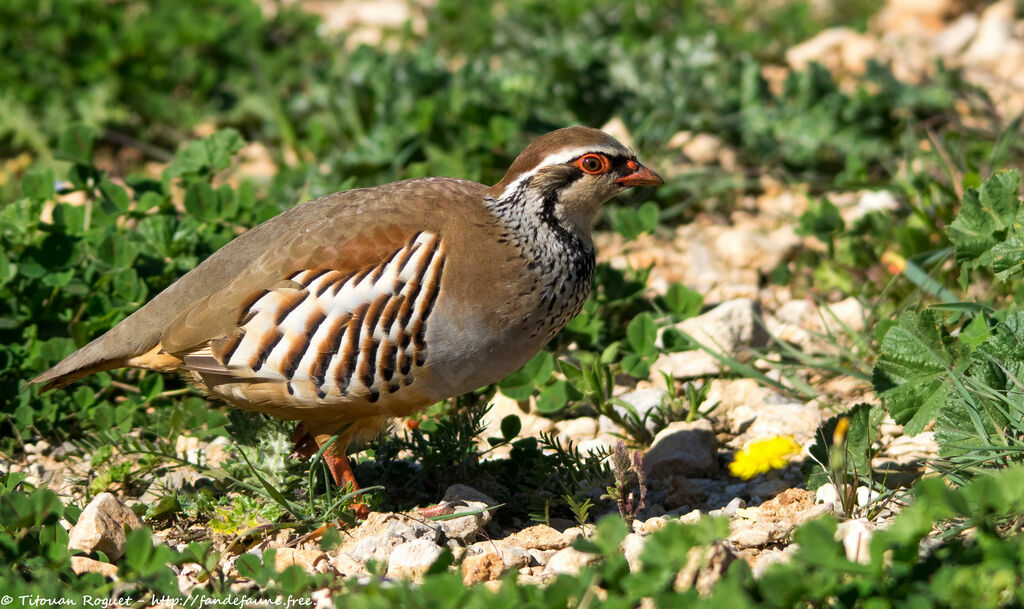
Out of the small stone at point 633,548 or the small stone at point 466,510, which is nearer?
the small stone at point 633,548

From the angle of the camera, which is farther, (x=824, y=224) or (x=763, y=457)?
(x=824, y=224)

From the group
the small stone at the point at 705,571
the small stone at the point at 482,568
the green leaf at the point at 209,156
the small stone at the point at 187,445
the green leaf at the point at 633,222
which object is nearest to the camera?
the small stone at the point at 705,571

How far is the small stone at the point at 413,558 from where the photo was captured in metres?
3.50

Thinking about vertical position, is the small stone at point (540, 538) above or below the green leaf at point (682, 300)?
below

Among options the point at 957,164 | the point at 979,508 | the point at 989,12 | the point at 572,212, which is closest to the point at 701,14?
the point at 989,12

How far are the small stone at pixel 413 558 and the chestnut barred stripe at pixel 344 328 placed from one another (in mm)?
550

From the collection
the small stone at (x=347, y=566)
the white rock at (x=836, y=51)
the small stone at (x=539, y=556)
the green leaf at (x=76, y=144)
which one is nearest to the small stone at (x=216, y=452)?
the small stone at (x=347, y=566)

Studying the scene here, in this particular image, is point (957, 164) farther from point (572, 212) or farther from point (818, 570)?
point (818, 570)

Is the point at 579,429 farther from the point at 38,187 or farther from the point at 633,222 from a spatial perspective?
the point at 38,187

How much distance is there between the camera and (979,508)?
2.95 meters

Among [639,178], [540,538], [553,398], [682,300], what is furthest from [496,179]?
[540,538]

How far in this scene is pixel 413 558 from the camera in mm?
3521

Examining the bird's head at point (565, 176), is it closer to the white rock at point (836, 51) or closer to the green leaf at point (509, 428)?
the green leaf at point (509, 428)

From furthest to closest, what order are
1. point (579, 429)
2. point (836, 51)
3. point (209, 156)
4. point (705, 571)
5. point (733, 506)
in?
point (836, 51) < point (209, 156) < point (579, 429) < point (733, 506) < point (705, 571)
